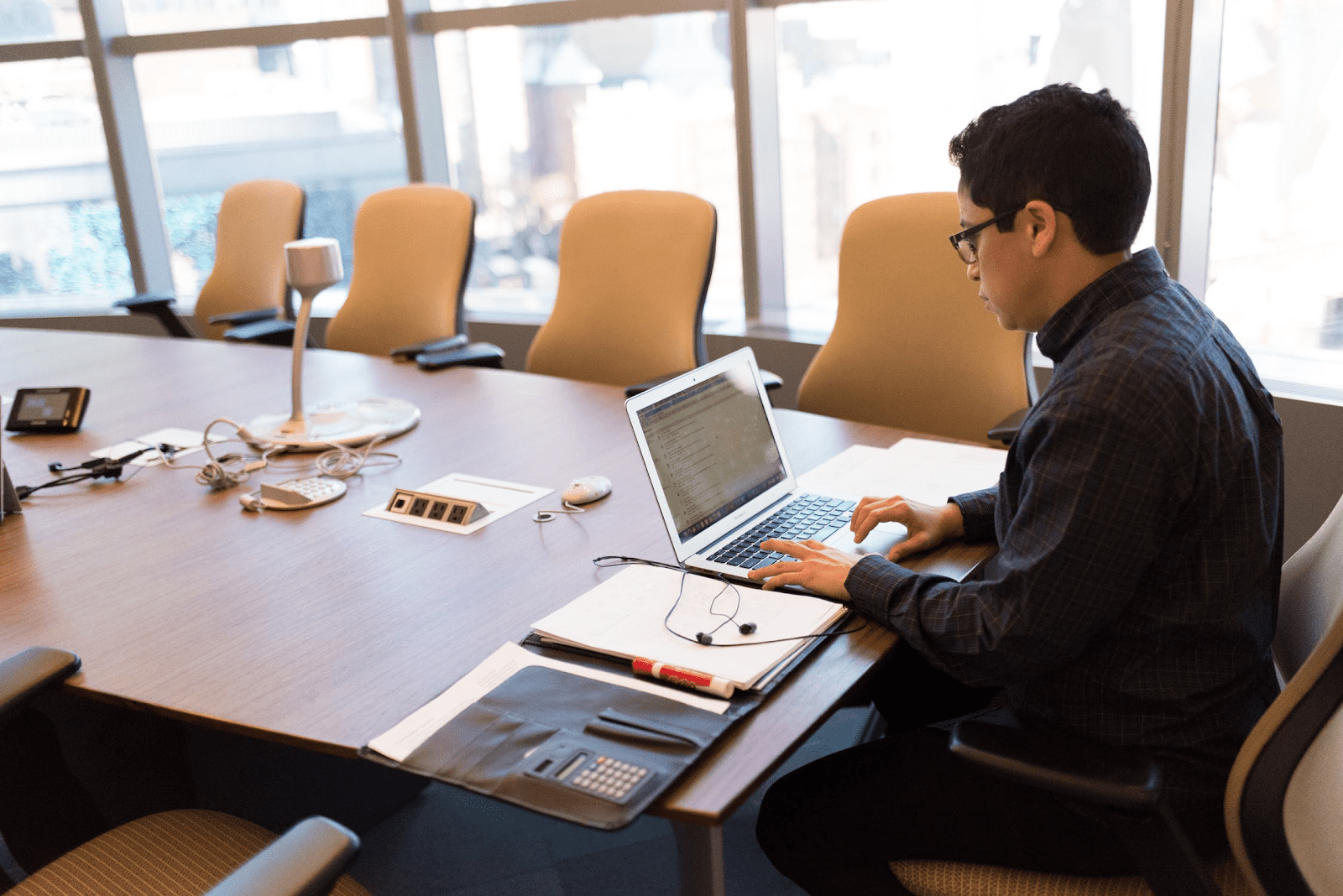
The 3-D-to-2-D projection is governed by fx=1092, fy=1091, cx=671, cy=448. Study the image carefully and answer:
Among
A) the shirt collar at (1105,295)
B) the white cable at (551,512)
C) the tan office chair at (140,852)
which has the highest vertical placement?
the shirt collar at (1105,295)

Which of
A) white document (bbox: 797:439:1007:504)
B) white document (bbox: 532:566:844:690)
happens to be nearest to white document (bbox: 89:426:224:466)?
white document (bbox: 532:566:844:690)

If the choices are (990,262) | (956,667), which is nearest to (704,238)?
(990,262)

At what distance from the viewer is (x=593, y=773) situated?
45.0 inches

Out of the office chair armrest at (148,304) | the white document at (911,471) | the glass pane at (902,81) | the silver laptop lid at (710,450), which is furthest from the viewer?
the office chair armrest at (148,304)

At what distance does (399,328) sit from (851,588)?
7.69 ft

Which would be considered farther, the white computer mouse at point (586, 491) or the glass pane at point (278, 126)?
the glass pane at point (278, 126)

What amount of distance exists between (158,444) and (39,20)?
4054mm

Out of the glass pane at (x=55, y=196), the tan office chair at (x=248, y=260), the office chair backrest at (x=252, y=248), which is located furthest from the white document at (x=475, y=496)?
the glass pane at (x=55, y=196)

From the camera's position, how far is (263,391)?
2.74m

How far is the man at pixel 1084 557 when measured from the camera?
46.8 inches

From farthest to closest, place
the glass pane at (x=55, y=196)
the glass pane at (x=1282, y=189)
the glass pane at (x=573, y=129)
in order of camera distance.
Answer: the glass pane at (x=55, y=196), the glass pane at (x=573, y=129), the glass pane at (x=1282, y=189)

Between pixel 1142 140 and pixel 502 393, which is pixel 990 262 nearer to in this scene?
pixel 1142 140

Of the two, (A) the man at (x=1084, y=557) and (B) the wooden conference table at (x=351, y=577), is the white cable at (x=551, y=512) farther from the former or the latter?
(A) the man at (x=1084, y=557)

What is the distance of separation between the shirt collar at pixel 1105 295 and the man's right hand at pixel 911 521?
1.27 ft
